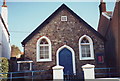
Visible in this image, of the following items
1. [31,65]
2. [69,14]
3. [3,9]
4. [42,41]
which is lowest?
[31,65]

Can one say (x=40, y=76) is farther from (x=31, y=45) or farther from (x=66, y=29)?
(x=66, y=29)

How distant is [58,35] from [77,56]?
Result: 2.60 meters

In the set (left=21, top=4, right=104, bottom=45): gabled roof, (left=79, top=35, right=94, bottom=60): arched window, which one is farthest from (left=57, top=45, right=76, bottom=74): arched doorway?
(left=21, top=4, right=104, bottom=45): gabled roof

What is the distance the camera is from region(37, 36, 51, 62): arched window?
14.1m

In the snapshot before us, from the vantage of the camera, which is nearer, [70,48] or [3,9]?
[70,48]

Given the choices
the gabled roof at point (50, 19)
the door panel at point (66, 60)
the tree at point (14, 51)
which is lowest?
the door panel at point (66, 60)

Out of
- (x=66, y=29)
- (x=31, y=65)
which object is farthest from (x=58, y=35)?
(x=31, y=65)

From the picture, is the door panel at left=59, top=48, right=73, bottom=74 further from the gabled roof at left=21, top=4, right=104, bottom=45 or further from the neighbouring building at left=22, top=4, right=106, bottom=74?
the gabled roof at left=21, top=4, right=104, bottom=45

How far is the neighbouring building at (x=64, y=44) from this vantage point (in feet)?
45.4

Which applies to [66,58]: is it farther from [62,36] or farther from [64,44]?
[62,36]

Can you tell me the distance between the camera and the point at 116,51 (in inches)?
523

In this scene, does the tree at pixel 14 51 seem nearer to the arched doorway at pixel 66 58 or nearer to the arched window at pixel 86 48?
the arched doorway at pixel 66 58

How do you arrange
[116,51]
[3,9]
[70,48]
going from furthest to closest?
1. [3,9]
2. [70,48]
3. [116,51]

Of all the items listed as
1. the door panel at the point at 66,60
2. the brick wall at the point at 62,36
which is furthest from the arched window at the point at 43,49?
the door panel at the point at 66,60
